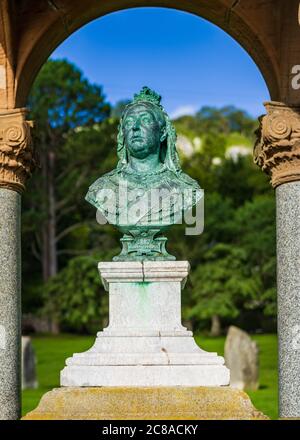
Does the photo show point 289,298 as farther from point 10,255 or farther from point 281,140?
point 10,255

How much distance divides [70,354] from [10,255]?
26396mm

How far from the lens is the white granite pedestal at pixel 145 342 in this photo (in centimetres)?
1254

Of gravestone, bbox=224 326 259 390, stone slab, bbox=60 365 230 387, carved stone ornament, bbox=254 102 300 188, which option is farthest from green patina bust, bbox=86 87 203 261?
gravestone, bbox=224 326 259 390

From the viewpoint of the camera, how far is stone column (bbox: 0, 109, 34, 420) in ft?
51.5

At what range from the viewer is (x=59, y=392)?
40.7 feet

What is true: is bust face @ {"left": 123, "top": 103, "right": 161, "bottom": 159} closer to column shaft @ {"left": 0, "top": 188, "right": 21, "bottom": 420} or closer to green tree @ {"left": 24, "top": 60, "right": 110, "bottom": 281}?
column shaft @ {"left": 0, "top": 188, "right": 21, "bottom": 420}

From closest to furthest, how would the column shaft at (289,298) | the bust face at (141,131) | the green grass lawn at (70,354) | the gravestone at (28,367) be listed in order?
the bust face at (141,131) < the column shaft at (289,298) < the green grass lawn at (70,354) < the gravestone at (28,367)

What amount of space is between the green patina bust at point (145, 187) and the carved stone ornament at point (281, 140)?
5.69 ft

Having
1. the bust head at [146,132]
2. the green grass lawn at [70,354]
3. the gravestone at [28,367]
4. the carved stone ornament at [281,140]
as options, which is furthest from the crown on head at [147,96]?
the gravestone at [28,367]

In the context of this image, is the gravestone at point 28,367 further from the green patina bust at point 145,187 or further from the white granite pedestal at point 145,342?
the white granite pedestal at point 145,342

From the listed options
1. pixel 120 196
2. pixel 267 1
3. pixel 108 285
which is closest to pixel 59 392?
pixel 108 285

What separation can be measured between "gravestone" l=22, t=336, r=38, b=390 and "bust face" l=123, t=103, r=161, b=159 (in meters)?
18.4

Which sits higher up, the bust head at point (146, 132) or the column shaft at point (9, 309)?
the bust head at point (146, 132)

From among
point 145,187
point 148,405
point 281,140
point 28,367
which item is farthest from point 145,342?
point 28,367
